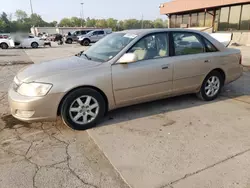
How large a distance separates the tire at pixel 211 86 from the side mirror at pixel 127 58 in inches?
74.4

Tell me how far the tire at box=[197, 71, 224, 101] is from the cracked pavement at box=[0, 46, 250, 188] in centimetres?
47

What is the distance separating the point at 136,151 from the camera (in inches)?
114

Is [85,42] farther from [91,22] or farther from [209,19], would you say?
[91,22]

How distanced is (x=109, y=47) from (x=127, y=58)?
0.69 m

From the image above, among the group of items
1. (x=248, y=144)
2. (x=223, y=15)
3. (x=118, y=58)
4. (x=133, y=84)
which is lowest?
(x=248, y=144)

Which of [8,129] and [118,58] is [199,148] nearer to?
[118,58]

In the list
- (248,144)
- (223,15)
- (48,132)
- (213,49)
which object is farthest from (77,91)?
(223,15)

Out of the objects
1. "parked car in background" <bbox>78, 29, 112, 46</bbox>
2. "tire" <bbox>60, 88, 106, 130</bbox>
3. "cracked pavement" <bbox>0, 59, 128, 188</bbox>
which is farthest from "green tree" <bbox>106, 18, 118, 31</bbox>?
"cracked pavement" <bbox>0, 59, 128, 188</bbox>

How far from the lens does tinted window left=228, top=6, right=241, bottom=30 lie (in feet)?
62.4

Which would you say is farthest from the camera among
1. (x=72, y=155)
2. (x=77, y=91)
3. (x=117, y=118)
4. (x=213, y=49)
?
(x=213, y=49)

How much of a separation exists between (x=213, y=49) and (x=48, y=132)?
12.0ft

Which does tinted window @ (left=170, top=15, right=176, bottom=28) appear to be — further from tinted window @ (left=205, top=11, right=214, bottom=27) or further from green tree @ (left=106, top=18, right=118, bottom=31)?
green tree @ (left=106, top=18, right=118, bottom=31)

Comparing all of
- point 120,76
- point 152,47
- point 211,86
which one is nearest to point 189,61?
point 152,47

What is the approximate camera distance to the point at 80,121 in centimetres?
349
